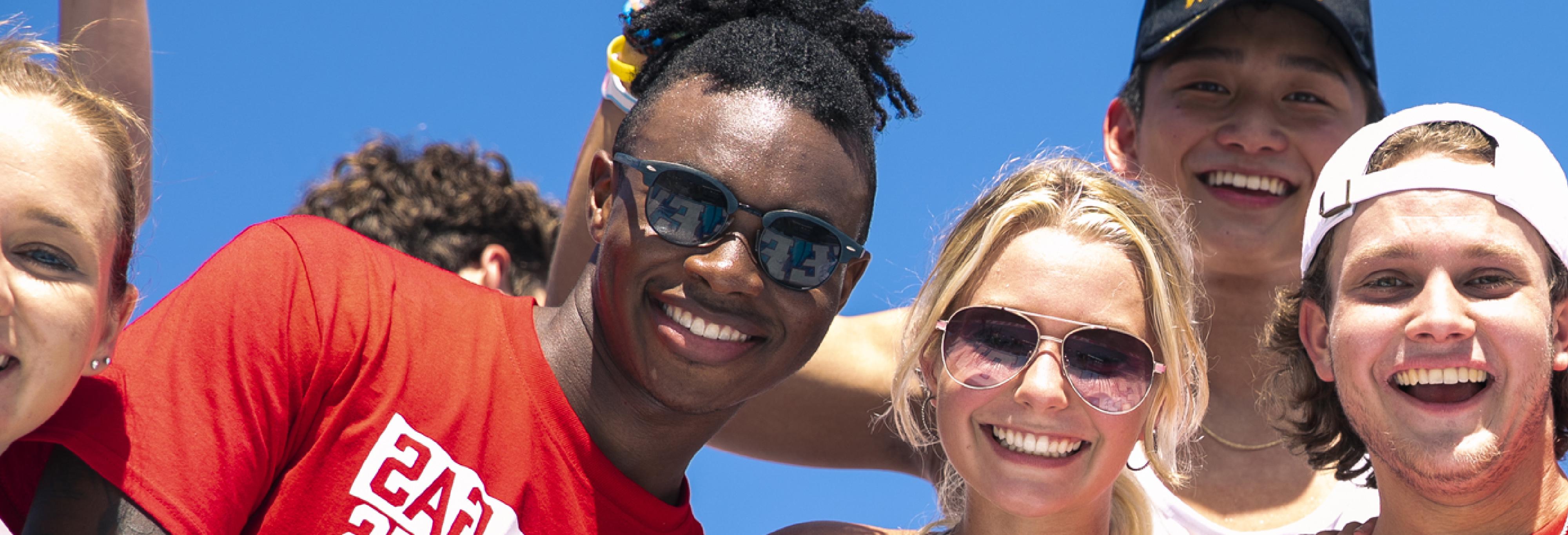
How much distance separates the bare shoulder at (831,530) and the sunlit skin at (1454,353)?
124cm

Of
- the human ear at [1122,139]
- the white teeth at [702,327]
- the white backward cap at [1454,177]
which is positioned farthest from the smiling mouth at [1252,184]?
the white teeth at [702,327]

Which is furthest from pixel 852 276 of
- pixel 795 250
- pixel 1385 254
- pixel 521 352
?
pixel 1385 254

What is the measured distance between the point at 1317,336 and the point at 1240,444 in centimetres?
111

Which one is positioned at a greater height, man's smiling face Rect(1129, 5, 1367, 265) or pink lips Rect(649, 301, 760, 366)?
man's smiling face Rect(1129, 5, 1367, 265)

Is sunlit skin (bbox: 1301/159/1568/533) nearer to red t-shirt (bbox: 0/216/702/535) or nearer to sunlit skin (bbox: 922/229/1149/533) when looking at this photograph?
sunlit skin (bbox: 922/229/1149/533)

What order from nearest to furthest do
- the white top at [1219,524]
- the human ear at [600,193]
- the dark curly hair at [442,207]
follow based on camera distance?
1. the human ear at [600,193]
2. the white top at [1219,524]
3. the dark curly hair at [442,207]

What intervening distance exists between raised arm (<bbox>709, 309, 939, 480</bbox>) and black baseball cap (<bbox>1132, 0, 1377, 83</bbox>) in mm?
1364

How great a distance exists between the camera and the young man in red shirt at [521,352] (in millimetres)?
2865

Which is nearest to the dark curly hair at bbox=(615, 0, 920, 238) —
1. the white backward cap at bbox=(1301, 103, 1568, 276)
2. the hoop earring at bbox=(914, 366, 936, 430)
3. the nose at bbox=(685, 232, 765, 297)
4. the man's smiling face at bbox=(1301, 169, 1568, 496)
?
the nose at bbox=(685, 232, 765, 297)

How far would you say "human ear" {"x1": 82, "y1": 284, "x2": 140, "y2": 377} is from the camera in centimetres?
279

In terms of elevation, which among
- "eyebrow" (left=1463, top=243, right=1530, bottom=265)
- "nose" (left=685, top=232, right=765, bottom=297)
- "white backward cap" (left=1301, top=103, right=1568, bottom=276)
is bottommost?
"nose" (left=685, top=232, right=765, bottom=297)

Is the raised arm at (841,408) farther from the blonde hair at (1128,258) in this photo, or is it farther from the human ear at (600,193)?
the human ear at (600,193)

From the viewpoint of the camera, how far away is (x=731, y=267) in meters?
3.28

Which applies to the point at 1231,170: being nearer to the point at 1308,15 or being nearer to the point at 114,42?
the point at 1308,15
